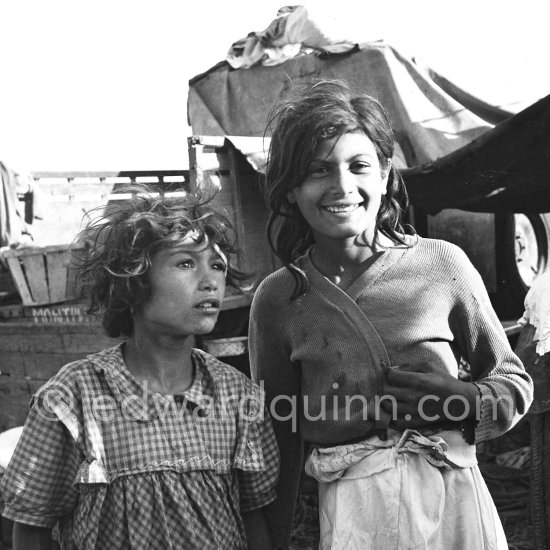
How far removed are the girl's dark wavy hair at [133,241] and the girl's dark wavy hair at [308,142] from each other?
0.17 metres

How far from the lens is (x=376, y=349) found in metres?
1.57

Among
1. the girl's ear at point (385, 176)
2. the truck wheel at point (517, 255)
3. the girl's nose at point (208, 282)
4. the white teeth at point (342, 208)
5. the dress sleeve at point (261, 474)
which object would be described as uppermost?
the girl's ear at point (385, 176)

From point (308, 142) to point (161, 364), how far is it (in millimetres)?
611

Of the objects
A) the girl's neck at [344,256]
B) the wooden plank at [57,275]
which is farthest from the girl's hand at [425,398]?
the wooden plank at [57,275]

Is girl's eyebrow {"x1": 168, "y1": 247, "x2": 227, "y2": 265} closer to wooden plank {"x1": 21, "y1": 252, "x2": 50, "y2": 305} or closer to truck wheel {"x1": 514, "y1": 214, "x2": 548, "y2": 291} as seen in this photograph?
wooden plank {"x1": 21, "y1": 252, "x2": 50, "y2": 305}

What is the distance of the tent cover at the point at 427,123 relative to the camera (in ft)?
12.8

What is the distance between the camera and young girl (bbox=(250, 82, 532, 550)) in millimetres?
1529

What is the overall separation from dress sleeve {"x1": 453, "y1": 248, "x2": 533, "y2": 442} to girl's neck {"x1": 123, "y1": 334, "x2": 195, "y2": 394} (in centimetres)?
64

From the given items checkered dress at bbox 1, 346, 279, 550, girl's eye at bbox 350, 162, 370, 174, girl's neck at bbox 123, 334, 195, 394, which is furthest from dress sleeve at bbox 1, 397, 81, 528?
girl's eye at bbox 350, 162, 370, 174

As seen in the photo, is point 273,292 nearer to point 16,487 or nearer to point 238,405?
point 238,405

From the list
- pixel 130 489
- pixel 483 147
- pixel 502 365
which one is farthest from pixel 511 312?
pixel 130 489

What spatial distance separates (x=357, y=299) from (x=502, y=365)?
1.16 feet

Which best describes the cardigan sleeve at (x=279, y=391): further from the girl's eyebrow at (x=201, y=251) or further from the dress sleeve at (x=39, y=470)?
the dress sleeve at (x=39, y=470)

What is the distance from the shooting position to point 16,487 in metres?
1.54
